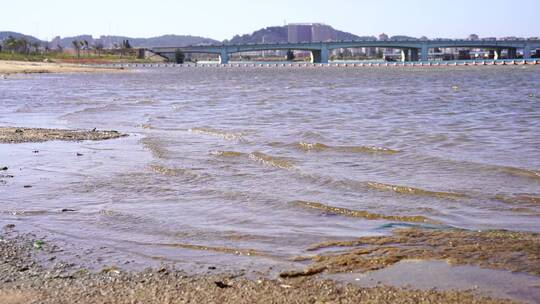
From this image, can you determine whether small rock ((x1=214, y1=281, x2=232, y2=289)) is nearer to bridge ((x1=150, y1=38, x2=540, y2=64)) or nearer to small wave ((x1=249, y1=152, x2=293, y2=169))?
small wave ((x1=249, y1=152, x2=293, y2=169))

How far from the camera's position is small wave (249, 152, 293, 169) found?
1683 centimetres

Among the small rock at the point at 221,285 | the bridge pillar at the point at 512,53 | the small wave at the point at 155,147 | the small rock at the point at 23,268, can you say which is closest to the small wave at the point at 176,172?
the small wave at the point at 155,147

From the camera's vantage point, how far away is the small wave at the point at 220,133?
23359mm

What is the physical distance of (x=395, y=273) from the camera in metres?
7.87

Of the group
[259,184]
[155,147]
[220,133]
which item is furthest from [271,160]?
[220,133]

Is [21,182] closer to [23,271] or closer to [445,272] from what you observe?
[23,271]

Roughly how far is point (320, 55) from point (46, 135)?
168 m

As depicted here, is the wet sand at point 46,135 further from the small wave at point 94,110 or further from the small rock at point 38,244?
the small rock at point 38,244

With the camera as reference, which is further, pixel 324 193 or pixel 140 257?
pixel 324 193

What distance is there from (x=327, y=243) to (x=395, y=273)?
5.14ft

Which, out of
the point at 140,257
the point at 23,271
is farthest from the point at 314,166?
the point at 23,271

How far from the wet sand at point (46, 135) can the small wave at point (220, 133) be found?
323 centimetres

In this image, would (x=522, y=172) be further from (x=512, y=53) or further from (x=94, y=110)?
(x=512, y=53)

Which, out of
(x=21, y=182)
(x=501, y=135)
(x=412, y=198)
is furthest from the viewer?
(x=501, y=135)
